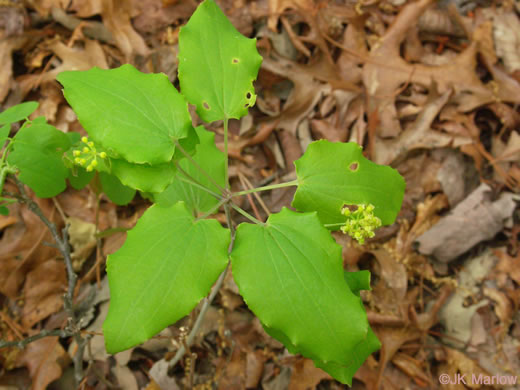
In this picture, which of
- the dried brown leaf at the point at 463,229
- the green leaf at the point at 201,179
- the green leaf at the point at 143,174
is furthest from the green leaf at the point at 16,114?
the dried brown leaf at the point at 463,229

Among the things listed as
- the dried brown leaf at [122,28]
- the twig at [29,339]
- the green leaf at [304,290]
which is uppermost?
the dried brown leaf at [122,28]

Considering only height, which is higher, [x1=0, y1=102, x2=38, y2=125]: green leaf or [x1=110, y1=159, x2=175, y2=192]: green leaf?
[x1=0, y1=102, x2=38, y2=125]: green leaf

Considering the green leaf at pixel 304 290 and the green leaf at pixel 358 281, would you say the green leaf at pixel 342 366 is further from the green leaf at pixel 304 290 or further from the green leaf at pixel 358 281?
the green leaf at pixel 304 290

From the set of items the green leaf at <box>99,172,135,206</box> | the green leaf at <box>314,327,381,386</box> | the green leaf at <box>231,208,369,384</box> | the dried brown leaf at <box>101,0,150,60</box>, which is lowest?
the green leaf at <box>314,327,381,386</box>

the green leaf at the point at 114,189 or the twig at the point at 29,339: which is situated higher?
the green leaf at the point at 114,189

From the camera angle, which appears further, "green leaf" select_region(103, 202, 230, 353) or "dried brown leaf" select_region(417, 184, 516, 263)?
"dried brown leaf" select_region(417, 184, 516, 263)

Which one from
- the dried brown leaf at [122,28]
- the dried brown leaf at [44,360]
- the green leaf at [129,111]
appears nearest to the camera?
the green leaf at [129,111]

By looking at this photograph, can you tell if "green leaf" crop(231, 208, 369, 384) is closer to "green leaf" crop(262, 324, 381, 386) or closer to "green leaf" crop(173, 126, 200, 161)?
"green leaf" crop(262, 324, 381, 386)

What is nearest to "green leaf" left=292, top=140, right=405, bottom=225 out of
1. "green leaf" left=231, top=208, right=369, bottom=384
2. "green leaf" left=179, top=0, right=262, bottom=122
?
"green leaf" left=231, top=208, right=369, bottom=384
